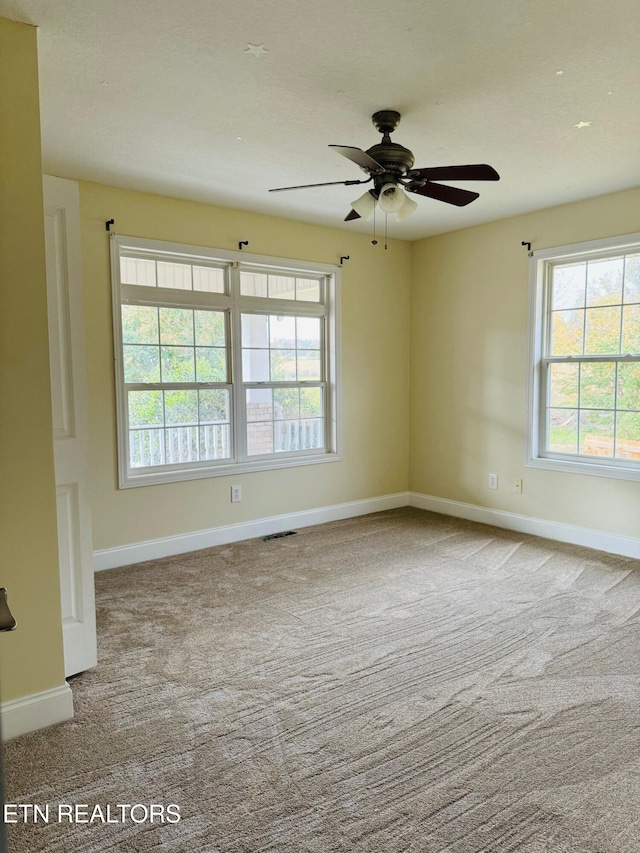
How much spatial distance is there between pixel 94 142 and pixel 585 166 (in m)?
2.89

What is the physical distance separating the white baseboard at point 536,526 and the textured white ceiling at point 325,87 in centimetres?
250

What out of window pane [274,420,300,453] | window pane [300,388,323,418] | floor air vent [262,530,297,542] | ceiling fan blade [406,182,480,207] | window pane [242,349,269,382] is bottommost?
floor air vent [262,530,297,542]

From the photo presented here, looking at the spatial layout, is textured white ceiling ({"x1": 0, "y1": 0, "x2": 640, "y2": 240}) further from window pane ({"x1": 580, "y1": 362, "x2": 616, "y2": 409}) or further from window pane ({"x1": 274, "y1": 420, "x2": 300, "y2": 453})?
window pane ({"x1": 274, "y1": 420, "x2": 300, "y2": 453})

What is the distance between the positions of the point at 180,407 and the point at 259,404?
0.70 m

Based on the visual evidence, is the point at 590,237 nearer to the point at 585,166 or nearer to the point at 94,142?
the point at 585,166

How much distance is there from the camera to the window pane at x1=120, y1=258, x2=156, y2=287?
411cm

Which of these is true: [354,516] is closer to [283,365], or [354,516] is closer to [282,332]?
[283,365]

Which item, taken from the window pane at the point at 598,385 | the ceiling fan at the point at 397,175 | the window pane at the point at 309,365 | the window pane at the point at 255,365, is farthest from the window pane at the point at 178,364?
the window pane at the point at 598,385

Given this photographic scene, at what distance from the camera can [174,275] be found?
4.34m

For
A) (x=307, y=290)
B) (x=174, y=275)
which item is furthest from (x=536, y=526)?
(x=174, y=275)

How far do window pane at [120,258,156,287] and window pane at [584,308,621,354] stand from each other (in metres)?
3.26

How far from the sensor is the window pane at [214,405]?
4516 millimetres

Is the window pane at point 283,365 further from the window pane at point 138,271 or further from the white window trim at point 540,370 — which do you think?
the white window trim at point 540,370

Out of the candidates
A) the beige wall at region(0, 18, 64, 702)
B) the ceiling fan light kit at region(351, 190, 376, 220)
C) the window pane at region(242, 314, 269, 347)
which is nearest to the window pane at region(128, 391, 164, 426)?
the window pane at region(242, 314, 269, 347)
